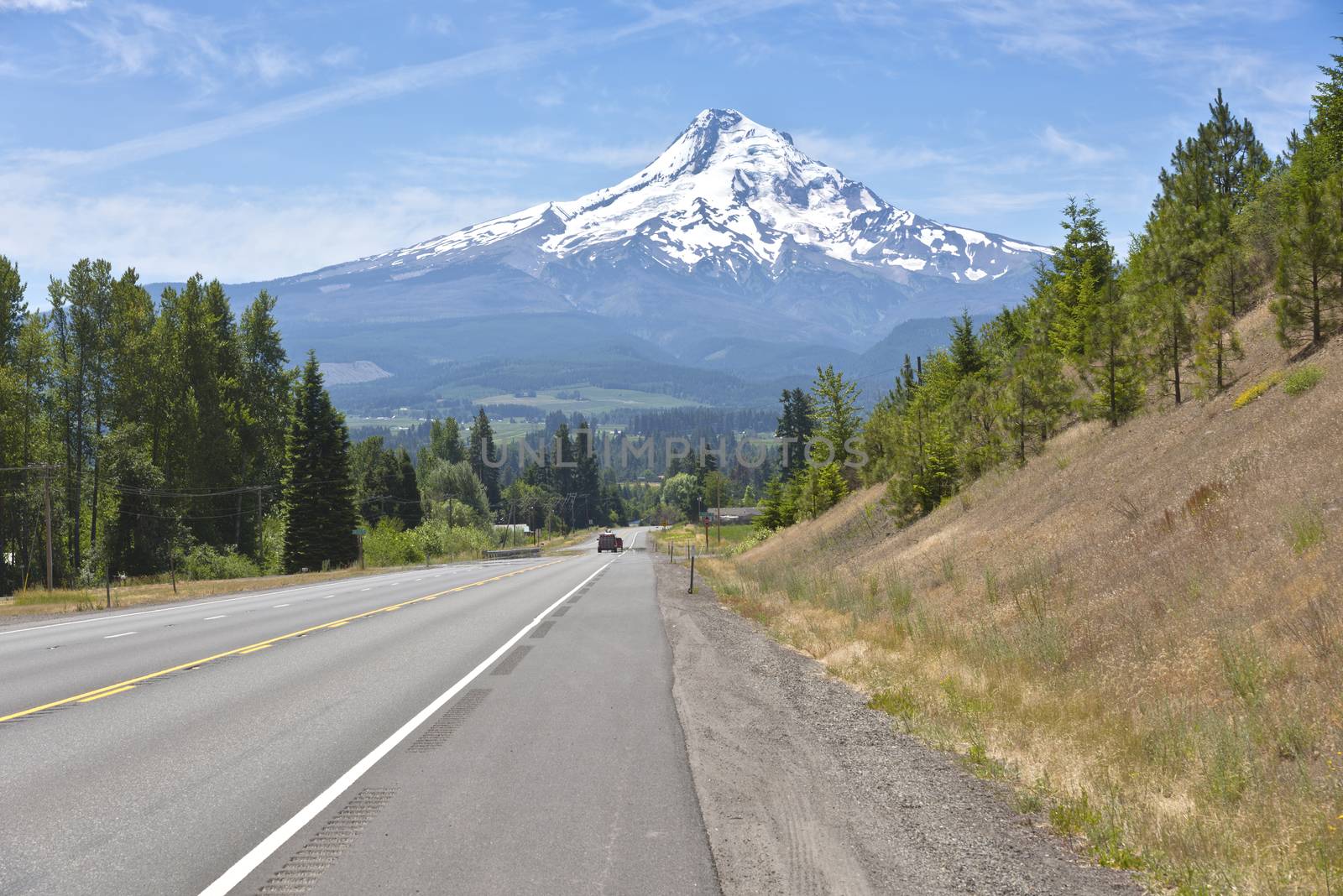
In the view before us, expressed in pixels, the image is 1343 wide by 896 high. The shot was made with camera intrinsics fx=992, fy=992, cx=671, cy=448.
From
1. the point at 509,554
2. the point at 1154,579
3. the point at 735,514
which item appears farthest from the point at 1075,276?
the point at 735,514

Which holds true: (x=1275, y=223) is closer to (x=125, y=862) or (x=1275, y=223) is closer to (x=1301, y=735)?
(x=1301, y=735)

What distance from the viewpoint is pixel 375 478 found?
105 m

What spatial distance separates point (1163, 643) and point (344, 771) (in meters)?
8.34

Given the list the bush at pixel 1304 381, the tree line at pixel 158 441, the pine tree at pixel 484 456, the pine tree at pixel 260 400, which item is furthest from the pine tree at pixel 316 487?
the pine tree at pixel 484 456

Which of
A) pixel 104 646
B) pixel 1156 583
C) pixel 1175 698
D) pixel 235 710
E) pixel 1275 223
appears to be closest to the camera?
pixel 1175 698

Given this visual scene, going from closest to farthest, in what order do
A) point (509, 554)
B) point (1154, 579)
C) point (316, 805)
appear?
point (316, 805) < point (1154, 579) < point (509, 554)

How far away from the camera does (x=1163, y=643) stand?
10602 millimetres

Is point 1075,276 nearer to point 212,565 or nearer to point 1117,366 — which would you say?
point 1117,366

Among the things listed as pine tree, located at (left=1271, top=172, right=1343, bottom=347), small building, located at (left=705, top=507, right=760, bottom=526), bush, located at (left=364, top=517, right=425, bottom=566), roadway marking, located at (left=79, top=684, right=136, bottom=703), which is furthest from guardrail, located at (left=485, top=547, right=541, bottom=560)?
roadway marking, located at (left=79, top=684, right=136, bottom=703)

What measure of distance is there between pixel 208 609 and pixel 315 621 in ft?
23.9

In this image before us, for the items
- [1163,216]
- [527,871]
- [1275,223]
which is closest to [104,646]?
[527,871]

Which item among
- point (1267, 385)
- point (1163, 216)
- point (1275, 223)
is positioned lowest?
point (1267, 385)

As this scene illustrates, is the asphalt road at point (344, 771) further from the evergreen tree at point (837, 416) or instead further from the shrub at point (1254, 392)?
the evergreen tree at point (837, 416)

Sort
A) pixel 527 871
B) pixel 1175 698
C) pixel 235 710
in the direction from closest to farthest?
pixel 527 871 < pixel 1175 698 < pixel 235 710
